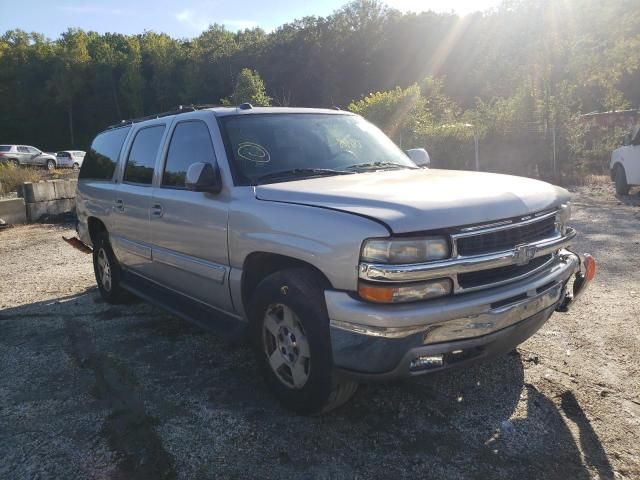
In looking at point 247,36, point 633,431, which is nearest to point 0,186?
point 633,431

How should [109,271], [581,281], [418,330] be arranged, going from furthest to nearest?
[109,271], [581,281], [418,330]

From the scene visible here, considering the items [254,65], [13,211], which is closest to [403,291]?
[13,211]

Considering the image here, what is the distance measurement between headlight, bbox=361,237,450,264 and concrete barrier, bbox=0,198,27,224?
11232mm

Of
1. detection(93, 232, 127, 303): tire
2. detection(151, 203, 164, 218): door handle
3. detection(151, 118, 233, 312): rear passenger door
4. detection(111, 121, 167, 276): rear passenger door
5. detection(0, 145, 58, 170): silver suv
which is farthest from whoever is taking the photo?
detection(0, 145, 58, 170): silver suv

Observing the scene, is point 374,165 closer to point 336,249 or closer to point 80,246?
point 336,249

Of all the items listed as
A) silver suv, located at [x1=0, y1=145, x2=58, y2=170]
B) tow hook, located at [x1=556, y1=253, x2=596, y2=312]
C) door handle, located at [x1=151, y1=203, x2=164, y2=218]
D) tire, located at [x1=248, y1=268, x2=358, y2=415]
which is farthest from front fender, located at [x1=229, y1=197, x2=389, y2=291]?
silver suv, located at [x1=0, y1=145, x2=58, y2=170]

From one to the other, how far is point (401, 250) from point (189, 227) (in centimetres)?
185

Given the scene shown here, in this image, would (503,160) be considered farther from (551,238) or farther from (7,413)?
(7,413)

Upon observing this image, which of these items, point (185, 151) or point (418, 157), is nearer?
point (185, 151)

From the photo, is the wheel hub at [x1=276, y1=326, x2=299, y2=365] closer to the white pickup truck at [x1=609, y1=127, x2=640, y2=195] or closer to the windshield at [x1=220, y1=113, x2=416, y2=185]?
the windshield at [x1=220, y1=113, x2=416, y2=185]

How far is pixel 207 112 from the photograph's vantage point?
3.88 metres

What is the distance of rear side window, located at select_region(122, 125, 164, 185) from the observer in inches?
175

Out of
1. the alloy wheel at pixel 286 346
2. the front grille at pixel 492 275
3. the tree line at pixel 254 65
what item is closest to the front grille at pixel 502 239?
the front grille at pixel 492 275

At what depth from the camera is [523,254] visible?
2.80 metres
